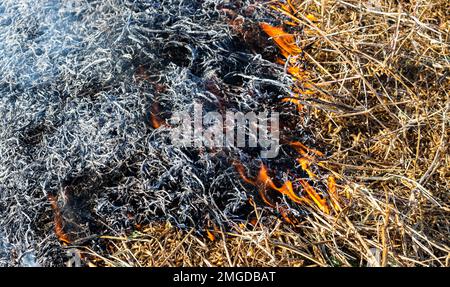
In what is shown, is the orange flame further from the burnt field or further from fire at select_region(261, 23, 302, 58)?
fire at select_region(261, 23, 302, 58)

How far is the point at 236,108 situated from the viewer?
96.2 inches

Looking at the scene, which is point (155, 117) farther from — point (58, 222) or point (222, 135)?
point (58, 222)

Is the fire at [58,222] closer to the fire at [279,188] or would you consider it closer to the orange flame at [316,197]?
the fire at [279,188]

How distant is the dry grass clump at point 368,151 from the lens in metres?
2.13

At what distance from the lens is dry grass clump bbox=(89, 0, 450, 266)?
83.9 inches

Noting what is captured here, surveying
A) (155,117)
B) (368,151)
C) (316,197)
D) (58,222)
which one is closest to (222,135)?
(155,117)

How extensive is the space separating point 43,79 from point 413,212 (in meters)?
1.62

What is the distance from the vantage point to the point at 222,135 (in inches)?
92.7

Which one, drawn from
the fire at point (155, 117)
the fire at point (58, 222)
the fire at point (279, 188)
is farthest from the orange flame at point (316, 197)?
the fire at point (58, 222)

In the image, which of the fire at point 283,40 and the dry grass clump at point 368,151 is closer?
the dry grass clump at point 368,151

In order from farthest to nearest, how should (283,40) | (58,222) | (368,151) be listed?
1. (283,40)
2. (368,151)
3. (58,222)

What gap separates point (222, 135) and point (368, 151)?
0.60 meters

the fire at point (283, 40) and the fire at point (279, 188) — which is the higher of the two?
the fire at point (283, 40)

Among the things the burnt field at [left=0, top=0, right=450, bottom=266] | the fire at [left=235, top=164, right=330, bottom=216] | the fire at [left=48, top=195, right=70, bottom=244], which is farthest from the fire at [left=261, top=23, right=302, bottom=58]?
the fire at [left=48, top=195, right=70, bottom=244]
